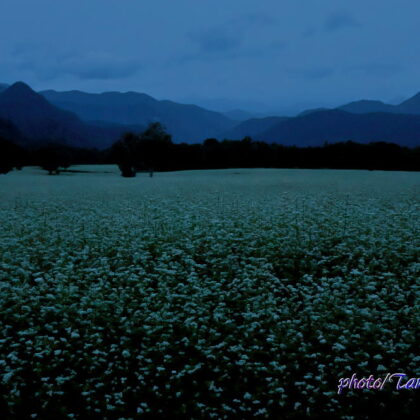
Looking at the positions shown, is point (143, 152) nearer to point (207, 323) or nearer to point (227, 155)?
point (227, 155)

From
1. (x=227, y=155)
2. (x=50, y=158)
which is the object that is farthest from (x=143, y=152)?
(x=227, y=155)

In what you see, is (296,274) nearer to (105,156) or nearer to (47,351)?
(47,351)

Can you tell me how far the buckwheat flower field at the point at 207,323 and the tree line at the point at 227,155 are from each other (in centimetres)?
4827

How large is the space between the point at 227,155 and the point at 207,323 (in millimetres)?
67923

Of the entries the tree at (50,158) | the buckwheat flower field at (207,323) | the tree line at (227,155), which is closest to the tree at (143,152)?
the tree line at (227,155)

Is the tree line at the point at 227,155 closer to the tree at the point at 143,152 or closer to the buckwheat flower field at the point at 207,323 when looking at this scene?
the tree at the point at 143,152

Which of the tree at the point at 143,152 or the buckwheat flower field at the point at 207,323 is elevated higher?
the tree at the point at 143,152

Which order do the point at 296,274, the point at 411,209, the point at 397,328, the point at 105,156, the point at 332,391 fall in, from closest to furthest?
the point at 332,391 < the point at 397,328 < the point at 296,274 < the point at 411,209 < the point at 105,156

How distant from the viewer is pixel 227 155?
244 feet

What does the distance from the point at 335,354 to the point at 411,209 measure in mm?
16550

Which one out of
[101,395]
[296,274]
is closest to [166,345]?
[101,395]

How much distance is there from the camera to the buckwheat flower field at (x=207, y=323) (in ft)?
18.0

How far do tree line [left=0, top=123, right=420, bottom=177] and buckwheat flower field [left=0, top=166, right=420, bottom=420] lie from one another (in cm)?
4827

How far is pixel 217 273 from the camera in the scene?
10609mm
